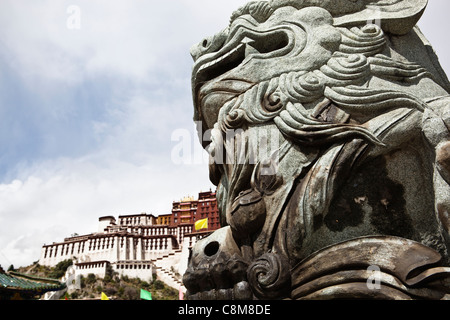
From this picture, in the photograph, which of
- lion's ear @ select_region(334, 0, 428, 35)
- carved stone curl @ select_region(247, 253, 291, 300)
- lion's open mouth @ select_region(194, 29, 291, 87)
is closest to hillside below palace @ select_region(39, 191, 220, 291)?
lion's open mouth @ select_region(194, 29, 291, 87)

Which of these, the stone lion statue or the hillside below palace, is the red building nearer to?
the hillside below palace

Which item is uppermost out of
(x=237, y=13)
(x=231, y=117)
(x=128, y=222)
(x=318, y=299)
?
(x=128, y=222)

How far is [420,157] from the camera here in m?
2.73

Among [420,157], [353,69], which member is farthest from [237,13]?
[420,157]

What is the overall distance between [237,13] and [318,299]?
8.82 ft

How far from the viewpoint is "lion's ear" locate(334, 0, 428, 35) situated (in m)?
3.32

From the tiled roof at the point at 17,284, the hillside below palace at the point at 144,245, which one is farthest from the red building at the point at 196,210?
the tiled roof at the point at 17,284

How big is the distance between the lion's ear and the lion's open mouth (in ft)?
1.76

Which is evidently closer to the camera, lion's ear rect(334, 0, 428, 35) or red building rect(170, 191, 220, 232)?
lion's ear rect(334, 0, 428, 35)

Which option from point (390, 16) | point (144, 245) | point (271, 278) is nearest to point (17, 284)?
point (271, 278)

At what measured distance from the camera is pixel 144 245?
48281 mm

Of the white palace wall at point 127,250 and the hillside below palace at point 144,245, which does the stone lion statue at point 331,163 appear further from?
the white palace wall at point 127,250

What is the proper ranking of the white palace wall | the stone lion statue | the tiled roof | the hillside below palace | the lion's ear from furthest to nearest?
the white palace wall
the hillside below palace
the tiled roof
the lion's ear
the stone lion statue
